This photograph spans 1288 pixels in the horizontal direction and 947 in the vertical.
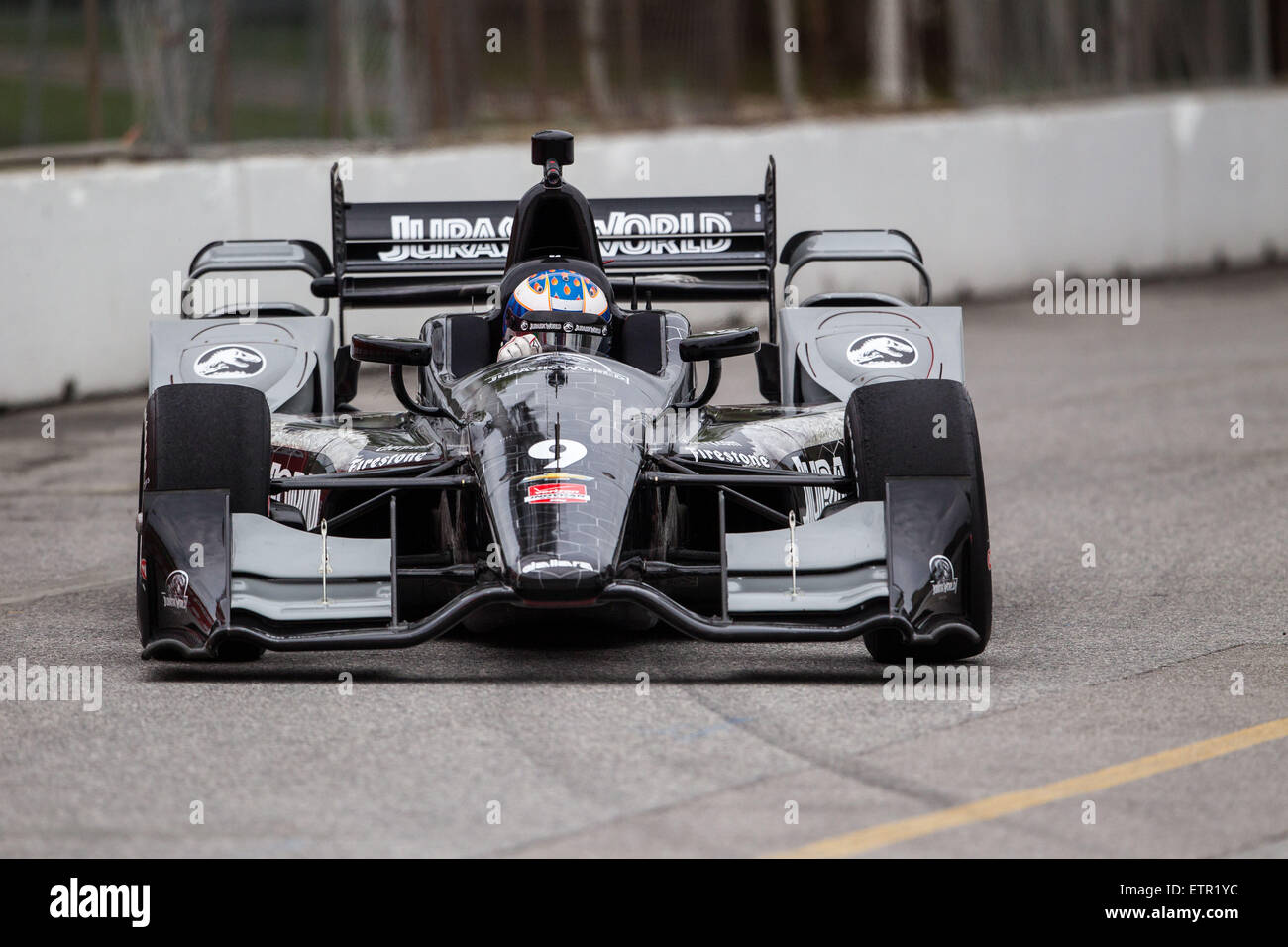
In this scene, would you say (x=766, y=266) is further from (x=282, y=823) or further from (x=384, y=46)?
(x=384, y=46)

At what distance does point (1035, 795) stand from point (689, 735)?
3.36 ft

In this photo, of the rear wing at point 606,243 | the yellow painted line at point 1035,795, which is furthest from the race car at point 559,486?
the yellow painted line at point 1035,795

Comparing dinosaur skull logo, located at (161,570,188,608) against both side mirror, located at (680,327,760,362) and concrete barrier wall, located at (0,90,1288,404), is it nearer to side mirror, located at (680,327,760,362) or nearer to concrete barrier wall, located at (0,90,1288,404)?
side mirror, located at (680,327,760,362)

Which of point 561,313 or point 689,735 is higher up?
point 561,313

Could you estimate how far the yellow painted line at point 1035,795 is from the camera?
475 cm

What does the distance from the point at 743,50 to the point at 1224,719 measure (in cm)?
1182

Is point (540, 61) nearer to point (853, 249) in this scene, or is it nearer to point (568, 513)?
point (853, 249)

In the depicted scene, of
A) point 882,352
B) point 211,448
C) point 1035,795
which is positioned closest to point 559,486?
point 211,448

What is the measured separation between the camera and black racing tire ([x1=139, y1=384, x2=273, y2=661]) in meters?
6.39

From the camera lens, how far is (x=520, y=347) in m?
7.21

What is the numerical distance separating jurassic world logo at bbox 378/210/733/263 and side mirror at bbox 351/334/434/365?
1.78 meters

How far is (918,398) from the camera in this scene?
6.63 metres

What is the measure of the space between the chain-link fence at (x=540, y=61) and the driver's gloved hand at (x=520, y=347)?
6927mm

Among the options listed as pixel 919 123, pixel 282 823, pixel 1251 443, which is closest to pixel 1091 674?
pixel 282 823
